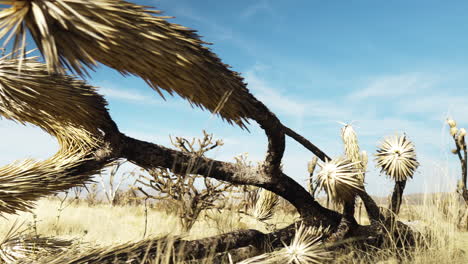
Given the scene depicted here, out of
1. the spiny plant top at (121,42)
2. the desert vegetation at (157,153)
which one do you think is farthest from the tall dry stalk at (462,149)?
the spiny plant top at (121,42)

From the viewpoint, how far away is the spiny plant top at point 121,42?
1121 millimetres

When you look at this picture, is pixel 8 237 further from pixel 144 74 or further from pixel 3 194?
pixel 144 74

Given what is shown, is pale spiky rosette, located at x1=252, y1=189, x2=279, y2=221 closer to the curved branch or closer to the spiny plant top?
the curved branch

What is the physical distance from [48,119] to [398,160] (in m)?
2.52

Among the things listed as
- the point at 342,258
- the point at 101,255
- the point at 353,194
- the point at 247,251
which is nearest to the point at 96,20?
the point at 101,255

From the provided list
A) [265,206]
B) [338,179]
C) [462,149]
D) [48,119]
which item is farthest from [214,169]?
[462,149]

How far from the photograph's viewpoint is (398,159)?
2852mm

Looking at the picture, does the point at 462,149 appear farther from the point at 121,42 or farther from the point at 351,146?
the point at 121,42

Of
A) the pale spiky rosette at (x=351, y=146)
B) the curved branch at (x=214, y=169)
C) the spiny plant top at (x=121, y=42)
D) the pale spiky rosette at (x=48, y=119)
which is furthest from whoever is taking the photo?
the pale spiky rosette at (x=351, y=146)

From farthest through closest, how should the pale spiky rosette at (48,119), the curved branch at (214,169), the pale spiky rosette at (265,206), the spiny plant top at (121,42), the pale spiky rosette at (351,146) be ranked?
the pale spiky rosette at (265,206)
the pale spiky rosette at (351,146)
the curved branch at (214,169)
the pale spiky rosette at (48,119)
the spiny plant top at (121,42)

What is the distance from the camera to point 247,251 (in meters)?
2.09

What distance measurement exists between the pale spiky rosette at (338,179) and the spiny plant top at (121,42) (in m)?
0.92

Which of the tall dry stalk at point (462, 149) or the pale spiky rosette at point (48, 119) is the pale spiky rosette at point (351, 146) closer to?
the pale spiky rosette at point (48, 119)

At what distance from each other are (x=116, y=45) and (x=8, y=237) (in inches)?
76.2
